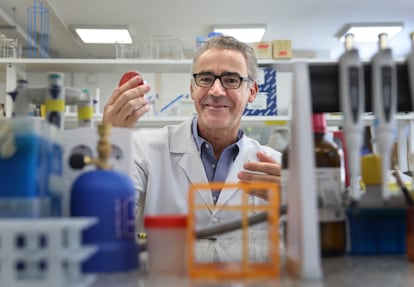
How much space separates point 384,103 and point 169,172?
1.15m

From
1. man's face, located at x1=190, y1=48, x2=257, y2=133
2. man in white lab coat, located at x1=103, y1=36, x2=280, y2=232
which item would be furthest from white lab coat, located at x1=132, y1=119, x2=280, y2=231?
man's face, located at x1=190, y1=48, x2=257, y2=133

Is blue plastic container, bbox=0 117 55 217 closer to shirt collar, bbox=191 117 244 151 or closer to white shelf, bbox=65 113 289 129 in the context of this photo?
shirt collar, bbox=191 117 244 151

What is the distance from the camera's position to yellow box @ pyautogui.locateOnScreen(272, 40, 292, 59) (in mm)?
2969

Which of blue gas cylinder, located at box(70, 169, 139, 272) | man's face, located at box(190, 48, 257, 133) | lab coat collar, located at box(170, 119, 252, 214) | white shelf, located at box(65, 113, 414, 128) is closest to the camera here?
blue gas cylinder, located at box(70, 169, 139, 272)

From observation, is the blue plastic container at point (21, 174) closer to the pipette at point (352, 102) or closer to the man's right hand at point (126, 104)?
the pipette at point (352, 102)

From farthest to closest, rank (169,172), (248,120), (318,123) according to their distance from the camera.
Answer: (248,120) → (169,172) → (318,123)

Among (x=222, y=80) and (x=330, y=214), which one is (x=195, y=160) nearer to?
(x=222, y=80)

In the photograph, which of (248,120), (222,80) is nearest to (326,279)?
(222,80)

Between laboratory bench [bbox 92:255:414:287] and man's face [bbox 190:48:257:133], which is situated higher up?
man's face [bbox 190:48:257:133]

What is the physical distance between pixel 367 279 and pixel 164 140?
130cm

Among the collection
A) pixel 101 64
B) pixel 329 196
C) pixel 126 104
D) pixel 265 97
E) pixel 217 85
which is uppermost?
pixel 101 64

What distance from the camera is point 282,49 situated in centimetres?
298

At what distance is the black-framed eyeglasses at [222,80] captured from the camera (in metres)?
1.74

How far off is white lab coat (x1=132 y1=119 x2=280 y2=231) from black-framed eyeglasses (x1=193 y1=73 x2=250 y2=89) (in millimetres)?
224
